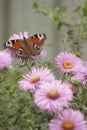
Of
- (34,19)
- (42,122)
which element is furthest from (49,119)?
(34,19)

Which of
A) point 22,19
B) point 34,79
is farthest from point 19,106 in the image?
point 22,19

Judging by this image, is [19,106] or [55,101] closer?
[55,101]

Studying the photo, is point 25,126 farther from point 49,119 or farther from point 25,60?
point 25,60

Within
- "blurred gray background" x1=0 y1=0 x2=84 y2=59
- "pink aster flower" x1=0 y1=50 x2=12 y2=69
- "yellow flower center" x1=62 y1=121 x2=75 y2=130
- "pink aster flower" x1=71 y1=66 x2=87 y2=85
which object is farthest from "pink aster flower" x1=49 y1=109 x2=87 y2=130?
"blurred gray background" x1=0 y1=0 x2=84 y2=59

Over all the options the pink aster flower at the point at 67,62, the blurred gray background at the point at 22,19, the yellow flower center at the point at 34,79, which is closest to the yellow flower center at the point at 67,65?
the pink aster flower at the point at 67,62

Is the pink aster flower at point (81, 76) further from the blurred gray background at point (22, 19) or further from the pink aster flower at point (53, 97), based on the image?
the blurred gray background at point (22, 19)

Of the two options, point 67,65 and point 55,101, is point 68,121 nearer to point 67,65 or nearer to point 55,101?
point 55,101

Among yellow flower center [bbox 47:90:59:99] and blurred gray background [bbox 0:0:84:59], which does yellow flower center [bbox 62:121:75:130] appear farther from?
blurred gray background [bbox 0:0:84:59]
